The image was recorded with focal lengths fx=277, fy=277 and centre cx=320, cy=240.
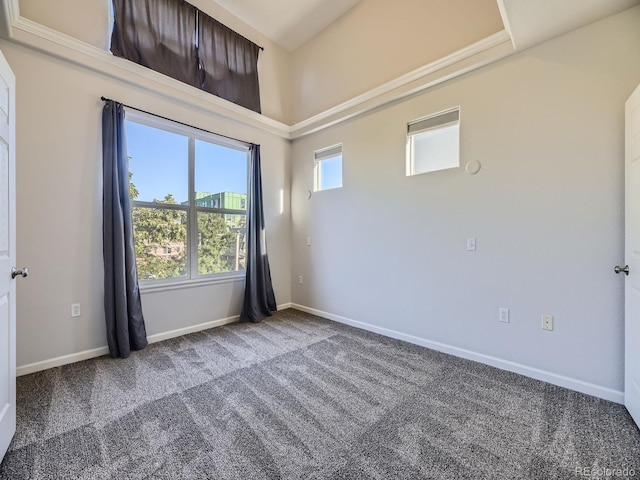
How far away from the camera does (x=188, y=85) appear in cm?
321

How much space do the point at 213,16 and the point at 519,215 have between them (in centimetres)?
423

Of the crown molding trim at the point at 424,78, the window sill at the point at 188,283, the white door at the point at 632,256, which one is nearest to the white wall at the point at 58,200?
the window sill at the point at 188,283

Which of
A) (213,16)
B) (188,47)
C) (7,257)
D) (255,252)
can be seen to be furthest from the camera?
(255,252)

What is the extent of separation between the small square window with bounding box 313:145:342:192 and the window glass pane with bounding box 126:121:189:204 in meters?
1.75

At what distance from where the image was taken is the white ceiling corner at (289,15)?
3.57m

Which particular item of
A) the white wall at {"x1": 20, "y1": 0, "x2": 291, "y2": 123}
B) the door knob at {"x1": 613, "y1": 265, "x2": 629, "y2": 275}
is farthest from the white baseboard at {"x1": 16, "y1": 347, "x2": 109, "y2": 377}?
the door knob at {"x1": 613, "y1": 265, "x2": 629, "y2": 275}

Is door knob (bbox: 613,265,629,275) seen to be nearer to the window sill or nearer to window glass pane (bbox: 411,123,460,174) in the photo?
window glass pane (bbox: 411,123,460,174)

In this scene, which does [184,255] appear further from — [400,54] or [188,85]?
[400,54]

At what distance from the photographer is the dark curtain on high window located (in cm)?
Answer: 286

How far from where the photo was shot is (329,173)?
3990 mm

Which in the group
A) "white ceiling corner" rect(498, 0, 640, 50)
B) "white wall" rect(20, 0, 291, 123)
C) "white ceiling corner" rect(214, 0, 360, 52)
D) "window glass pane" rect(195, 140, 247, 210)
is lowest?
"window glass pane" rect(195, 140, 247, 210)

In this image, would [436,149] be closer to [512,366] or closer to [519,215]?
[519,215]

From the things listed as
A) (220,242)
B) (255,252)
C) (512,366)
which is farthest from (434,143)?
(220,242)

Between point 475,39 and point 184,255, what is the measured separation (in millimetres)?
3811
